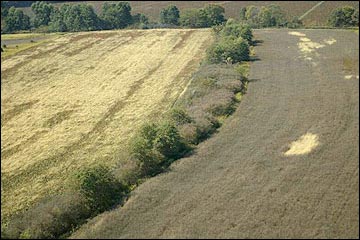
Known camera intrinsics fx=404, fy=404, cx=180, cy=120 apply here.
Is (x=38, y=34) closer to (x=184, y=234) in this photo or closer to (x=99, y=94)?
(x=99, y=94)

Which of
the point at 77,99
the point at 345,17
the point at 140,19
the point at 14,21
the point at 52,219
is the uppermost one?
the point at 345,17

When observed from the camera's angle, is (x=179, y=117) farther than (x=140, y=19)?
No

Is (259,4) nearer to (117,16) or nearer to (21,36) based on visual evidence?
(117,16)

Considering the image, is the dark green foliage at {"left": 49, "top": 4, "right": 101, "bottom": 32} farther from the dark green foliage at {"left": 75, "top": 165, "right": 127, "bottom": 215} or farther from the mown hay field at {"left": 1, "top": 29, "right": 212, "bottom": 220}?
the dark green foliage at {"left": 75, "top": 165, "right": 127, "bottom": 215}

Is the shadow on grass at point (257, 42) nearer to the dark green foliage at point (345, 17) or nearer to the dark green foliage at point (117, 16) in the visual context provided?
the dark green foliage at point (345, 17)

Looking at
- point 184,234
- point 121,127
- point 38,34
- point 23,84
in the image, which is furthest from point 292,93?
point 38,34

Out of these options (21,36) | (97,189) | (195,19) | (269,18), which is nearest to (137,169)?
(97,189)

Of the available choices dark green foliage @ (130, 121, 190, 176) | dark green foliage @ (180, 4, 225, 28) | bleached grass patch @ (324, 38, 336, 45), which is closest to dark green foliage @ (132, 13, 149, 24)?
dark green foliage @ (180, 4, 225, 28)

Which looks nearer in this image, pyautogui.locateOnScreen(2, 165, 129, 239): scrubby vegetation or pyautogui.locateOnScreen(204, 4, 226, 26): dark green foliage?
pyautogui.locateOnScreen(2, 165, 129, 239): scrubby vegetation
